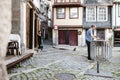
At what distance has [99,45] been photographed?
11.8m

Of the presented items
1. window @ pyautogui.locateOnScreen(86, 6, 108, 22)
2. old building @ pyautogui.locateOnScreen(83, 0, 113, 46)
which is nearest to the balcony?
old building @ pyautogui.locateOnScreen(83, 0, 113, 46)

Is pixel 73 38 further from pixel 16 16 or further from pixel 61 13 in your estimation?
pixel 16 16

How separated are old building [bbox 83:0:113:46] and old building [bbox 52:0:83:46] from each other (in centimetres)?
83

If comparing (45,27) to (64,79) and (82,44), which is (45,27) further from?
(64,79)

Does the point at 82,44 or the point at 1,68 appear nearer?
the point at 1,68

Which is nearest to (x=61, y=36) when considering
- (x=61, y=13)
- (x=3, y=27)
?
(x=61, y=13)

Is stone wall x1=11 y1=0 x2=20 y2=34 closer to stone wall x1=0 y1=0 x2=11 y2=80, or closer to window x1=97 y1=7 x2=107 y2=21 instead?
stone wall x1=0 y1=0 x2=11 y2=80

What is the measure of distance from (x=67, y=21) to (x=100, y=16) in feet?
14.6

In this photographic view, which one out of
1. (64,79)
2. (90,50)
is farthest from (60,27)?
(64,79)

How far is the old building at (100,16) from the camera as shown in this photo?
3422 centimetres

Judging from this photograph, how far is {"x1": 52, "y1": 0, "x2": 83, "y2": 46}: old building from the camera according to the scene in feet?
114

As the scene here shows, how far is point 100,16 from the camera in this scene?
113 feet

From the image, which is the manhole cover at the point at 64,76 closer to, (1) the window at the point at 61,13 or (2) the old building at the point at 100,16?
(2) the old building at the point at 100,16

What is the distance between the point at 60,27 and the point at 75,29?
2.05 m
